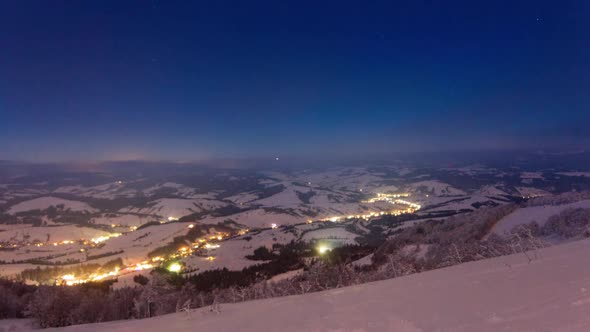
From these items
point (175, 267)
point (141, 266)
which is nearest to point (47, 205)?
point (141, 266)

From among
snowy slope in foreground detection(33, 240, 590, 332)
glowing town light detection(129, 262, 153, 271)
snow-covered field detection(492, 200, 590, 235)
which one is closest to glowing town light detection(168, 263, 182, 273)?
glowing town light detection(129, 262, 153, 271)

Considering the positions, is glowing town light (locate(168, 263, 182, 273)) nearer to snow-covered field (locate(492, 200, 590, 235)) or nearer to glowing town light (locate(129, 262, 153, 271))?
glowing town light (locate(129, 262, 153, 271))

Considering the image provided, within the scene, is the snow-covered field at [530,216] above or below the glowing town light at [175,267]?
above

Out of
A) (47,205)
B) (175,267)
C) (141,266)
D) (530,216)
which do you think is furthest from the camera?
(47,205)

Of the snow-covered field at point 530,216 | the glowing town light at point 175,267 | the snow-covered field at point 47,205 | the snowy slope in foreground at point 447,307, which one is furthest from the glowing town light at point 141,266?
the snow-covered field at point 47,205

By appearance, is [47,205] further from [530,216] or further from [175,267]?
[530,216]

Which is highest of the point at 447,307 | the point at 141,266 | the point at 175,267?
the point at 447,307

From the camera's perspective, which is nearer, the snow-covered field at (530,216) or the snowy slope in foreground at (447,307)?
the snowy slope in foreground at (447,307)

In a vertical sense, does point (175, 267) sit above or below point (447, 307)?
below

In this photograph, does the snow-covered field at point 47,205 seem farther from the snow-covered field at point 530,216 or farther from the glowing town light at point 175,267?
the snow-covered field at point 530,216
